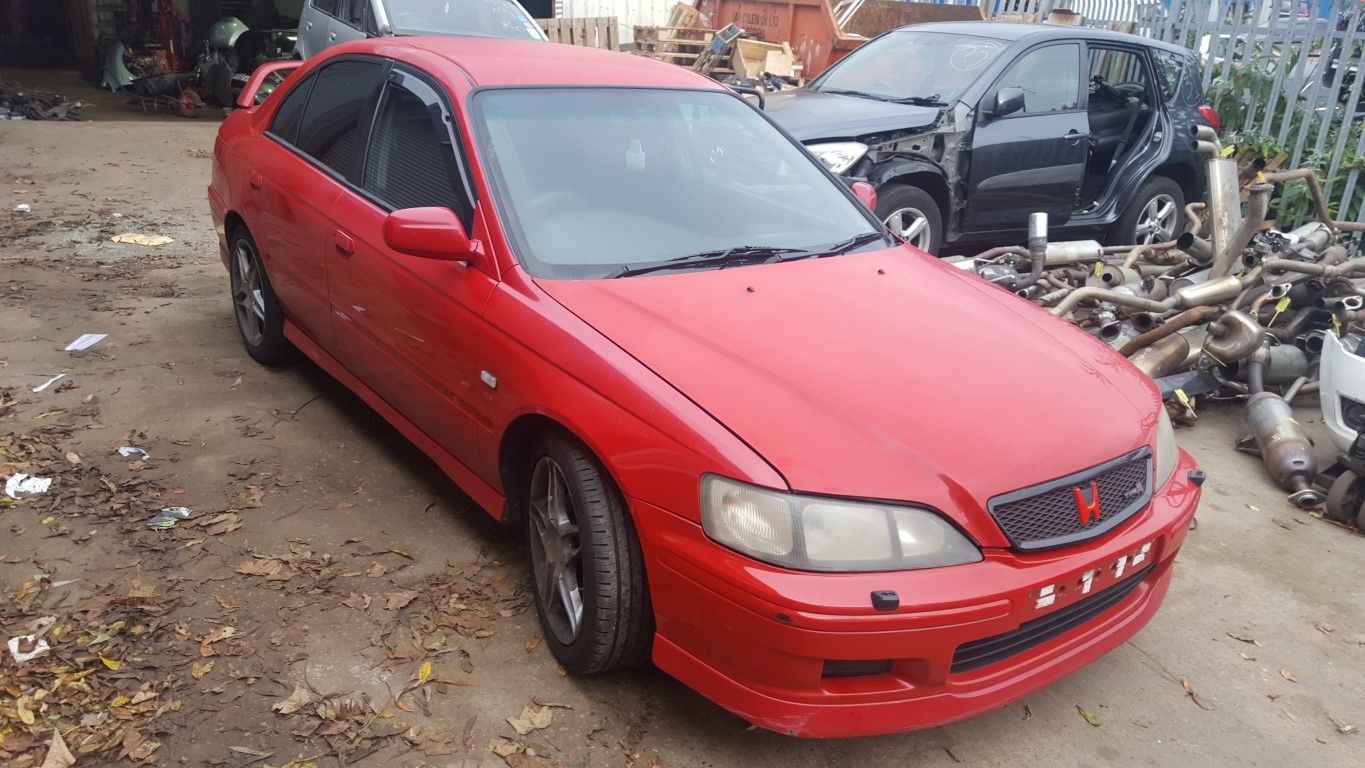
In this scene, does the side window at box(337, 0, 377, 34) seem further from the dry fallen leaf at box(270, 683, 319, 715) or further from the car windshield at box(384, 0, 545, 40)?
the dry fallen leaf at box(270, 683, 319, 715)

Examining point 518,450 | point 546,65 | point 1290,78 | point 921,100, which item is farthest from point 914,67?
point 518,450

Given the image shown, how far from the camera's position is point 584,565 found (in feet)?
8.75

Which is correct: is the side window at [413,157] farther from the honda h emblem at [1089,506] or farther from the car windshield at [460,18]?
the car windshield at [460,18]

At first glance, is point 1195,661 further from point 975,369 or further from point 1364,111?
point 1364,111

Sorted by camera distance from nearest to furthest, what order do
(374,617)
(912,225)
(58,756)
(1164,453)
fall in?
(58,756)
(1164,453)
(374,617)
(912,225)

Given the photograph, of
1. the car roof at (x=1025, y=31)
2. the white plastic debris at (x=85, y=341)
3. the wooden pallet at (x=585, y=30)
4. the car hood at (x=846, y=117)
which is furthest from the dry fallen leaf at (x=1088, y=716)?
the wooden pallet at (x=585, y=30)

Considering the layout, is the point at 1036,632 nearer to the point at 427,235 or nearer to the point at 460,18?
the point at 427,235

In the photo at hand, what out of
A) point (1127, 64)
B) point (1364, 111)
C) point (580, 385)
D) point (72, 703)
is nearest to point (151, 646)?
point (72, 703)

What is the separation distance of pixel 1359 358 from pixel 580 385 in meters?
3.60

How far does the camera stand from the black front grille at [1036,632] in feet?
8.01

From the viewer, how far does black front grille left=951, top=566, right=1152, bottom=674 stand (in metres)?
2.44

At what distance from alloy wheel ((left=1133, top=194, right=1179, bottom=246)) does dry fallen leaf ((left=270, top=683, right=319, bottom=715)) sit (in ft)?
22.9

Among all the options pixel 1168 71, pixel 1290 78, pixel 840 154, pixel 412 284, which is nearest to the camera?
pixel 412 284

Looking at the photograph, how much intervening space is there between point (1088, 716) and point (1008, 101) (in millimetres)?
4863
